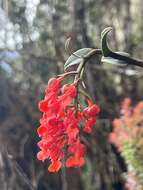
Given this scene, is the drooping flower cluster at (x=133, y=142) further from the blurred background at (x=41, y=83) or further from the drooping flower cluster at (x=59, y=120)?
the drooping flower cluster at (x=59, y=120)

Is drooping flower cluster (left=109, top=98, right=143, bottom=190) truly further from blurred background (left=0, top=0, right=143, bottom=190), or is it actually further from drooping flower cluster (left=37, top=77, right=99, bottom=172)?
drooping flower cluster (left=37, top=77, right=99, bottom=172)

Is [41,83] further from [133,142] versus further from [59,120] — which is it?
[59,120]

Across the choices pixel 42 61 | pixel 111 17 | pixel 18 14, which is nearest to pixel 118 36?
pixel 111 17

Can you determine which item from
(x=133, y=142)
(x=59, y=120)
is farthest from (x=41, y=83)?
(x=59, y=120)

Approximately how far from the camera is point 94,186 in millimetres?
4340

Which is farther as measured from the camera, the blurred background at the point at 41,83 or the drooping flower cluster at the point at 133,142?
the blurred background at the point at 41,83

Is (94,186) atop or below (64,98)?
below

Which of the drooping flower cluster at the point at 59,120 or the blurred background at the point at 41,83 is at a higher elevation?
the drooping flower cluster at the point at 59,120

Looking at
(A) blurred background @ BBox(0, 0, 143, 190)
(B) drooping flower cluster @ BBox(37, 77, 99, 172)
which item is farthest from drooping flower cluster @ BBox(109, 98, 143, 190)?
(B) drooping flower cluster @ BBox(37, 77, 99, 172)

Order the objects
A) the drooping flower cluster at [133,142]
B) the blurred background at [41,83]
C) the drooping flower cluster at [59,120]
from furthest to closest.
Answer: the blurred background at [41,83] < the drooping flower cluster at [133,142] < the drooping flower cluster at [59,120]

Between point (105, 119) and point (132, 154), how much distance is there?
4.69 feet

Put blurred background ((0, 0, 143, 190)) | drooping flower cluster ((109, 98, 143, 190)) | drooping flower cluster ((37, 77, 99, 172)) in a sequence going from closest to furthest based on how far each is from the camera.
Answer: drooping flower cluster ((37, 77, 99, 172)) < drooping flower cluster ((109, 98, 143, 190)) < blurred background ((0, 0, 143, 190))

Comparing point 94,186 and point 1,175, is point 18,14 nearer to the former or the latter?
point 1,175

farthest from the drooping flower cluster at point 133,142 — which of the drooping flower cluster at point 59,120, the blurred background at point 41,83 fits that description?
the drooping flower cluster at point 59,120
